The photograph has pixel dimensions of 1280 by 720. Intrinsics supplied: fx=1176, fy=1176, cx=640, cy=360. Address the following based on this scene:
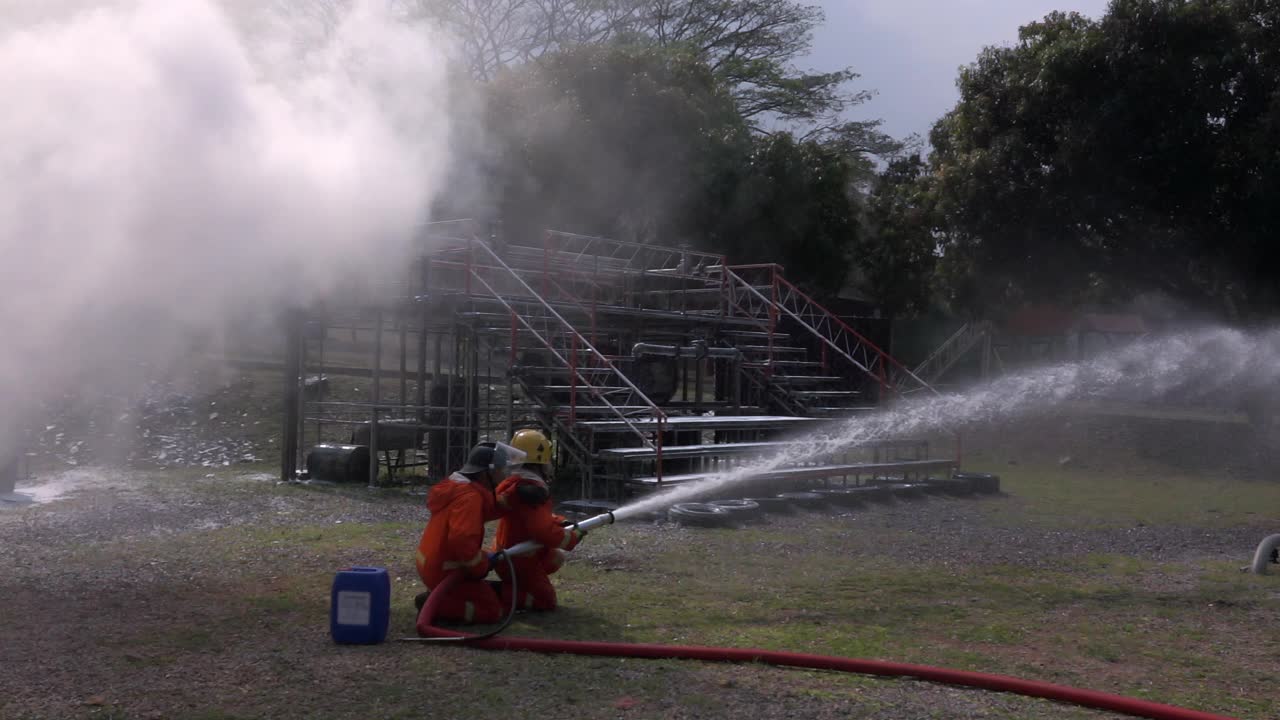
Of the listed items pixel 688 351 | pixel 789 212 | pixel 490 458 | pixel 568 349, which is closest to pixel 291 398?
pixel 568 349

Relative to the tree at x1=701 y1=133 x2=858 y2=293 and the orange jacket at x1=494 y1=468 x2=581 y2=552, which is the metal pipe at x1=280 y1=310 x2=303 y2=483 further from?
the tree at x1=701 y1=133 x2=858 y2=293

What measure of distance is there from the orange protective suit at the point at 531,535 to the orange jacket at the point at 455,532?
349 mm

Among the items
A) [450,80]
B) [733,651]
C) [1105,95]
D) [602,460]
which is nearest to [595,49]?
[450,80]

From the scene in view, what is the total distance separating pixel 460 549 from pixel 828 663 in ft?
8.98

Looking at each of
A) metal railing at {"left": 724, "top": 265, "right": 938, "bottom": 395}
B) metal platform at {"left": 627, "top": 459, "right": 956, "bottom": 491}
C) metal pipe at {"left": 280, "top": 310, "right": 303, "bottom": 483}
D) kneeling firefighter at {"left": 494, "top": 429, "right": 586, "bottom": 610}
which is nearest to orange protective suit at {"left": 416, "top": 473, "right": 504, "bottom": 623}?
kneeling firefighter at {"left": 494, "top": 429, "right": 586, "bottom": 610}

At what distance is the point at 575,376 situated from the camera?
17625mm

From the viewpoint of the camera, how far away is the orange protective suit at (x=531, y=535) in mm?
9102

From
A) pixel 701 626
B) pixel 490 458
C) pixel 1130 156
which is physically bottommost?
pixel 701 626

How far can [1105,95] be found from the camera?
85.1 ft

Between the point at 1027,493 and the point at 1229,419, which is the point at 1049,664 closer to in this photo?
the point at 1027,493

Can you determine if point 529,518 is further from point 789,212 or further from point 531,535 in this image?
point 789,212

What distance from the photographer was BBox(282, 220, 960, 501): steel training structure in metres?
18.1

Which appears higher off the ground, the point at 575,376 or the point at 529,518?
the point at 575,376

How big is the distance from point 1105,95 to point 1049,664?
21.0m
